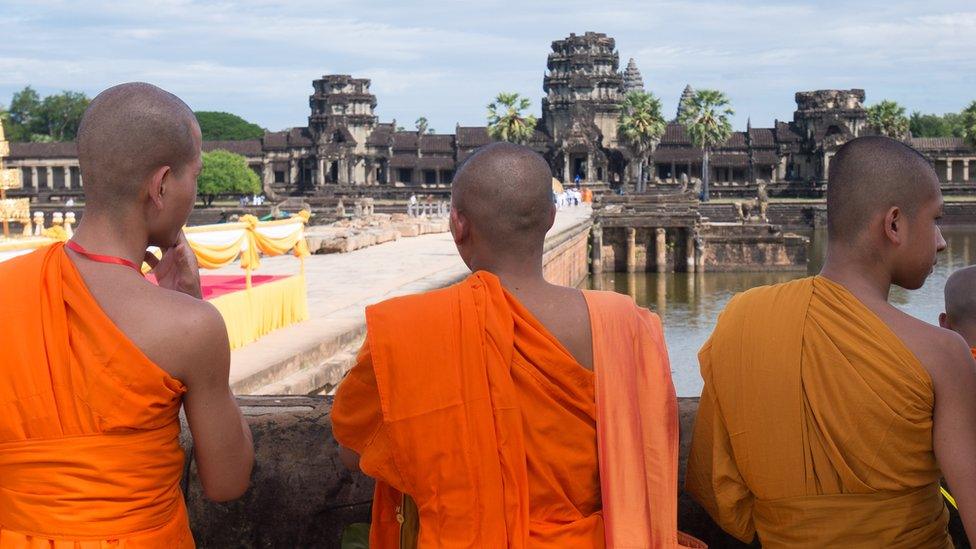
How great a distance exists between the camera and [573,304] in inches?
91.5

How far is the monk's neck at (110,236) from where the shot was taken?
2141 millimetres

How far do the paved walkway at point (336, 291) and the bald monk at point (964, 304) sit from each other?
565cm

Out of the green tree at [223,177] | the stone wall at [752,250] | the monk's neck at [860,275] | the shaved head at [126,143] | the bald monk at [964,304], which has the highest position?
the green tree at [223,177]

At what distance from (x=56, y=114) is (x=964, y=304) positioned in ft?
354

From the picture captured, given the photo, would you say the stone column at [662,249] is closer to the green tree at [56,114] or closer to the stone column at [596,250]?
the stone column at [596,250]

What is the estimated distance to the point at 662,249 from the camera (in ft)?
131

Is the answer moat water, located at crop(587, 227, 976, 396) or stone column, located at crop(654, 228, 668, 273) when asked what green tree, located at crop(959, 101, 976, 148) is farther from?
stone column, located at crop(654, 228, 668, 273)

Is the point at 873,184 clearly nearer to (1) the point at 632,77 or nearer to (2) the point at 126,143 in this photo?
(2) the point at 126,143

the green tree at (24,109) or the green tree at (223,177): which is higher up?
the green tree at (24,109)

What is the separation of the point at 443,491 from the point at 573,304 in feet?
1.64

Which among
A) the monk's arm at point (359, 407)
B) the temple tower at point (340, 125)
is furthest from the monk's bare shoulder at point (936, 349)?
the temple tower at point (340, 125)

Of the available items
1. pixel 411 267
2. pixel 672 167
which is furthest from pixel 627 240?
pixel 672 167

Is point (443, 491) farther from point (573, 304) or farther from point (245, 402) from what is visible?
point (245, 402)

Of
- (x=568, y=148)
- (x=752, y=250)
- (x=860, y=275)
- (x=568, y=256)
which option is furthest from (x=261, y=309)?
(x=568, y=148)
